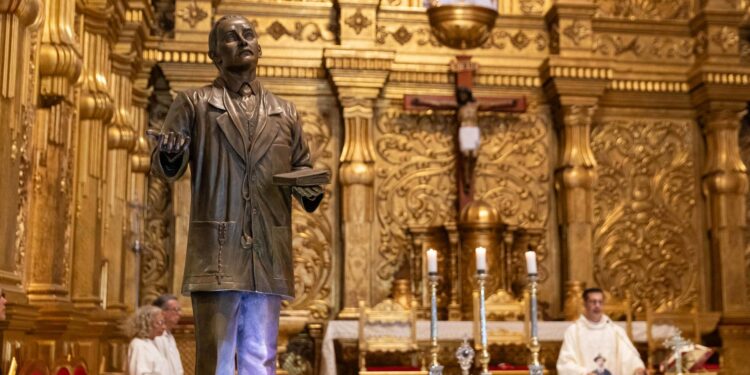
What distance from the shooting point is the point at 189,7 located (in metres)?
12.0

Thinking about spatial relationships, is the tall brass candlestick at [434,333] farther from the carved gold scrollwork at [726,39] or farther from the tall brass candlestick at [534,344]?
the carved gold scrollwork at [726,39]

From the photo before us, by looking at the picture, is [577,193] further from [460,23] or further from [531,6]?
[531,6]

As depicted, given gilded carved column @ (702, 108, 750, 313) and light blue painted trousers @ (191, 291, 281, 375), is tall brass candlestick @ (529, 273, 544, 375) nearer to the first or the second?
light blue painted trousers @ (191, 291, 281, 375)

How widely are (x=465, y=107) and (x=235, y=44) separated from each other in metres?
8.07

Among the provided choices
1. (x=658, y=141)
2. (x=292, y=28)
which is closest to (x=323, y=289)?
(x=292, y=28)

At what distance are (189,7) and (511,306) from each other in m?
5.11

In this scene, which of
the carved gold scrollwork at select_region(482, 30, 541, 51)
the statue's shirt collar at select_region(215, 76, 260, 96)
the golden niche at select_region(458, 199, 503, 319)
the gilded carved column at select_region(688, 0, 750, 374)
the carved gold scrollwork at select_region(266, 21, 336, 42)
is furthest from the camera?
the carved gold scrollwork at select_region(482, 30, 541, 51)

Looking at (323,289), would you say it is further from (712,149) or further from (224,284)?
(224,284)

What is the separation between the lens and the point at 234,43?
4.29 m

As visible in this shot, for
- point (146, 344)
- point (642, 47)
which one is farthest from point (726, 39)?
point (146, 344)

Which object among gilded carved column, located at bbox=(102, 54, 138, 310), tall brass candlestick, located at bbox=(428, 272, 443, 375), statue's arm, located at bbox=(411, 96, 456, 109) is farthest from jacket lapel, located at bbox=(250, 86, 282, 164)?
statue's arm, located at bbox=(411, 96, 456, 109)

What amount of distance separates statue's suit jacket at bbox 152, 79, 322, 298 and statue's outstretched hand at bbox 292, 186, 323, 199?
1.7 inches

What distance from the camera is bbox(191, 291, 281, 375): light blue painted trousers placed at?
13.4 ft

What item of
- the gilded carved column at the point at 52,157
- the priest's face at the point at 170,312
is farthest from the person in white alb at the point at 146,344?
the gilded carved column at the point at 52,157
